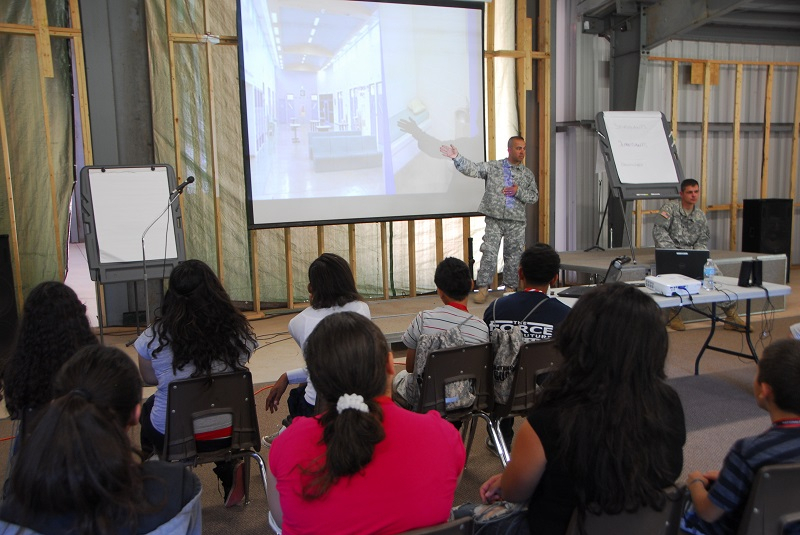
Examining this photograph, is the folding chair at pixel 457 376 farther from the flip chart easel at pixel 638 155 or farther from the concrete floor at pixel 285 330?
the flip chart easel at pixel 638 155

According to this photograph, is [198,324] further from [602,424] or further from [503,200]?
[503,200]

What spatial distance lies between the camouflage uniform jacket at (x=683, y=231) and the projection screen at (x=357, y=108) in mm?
1877

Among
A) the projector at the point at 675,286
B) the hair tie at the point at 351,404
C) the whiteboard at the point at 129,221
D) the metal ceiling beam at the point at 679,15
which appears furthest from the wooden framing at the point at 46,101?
the metal ceiling beam at the point at 679,15

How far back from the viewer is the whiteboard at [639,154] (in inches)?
239

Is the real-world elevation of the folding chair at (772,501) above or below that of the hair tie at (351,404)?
below

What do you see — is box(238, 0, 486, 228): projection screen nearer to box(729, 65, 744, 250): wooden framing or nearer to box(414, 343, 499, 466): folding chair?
box(414, 343, 499, 466): folding chair

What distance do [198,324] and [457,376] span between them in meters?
1.03

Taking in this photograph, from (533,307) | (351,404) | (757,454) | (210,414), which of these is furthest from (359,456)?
(533,307)

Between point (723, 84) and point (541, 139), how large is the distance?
3289 mm

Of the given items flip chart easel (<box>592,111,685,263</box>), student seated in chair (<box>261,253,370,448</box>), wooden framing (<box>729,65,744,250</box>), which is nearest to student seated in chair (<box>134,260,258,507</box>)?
student seated in chair (<box>261,253,370,448</box>)

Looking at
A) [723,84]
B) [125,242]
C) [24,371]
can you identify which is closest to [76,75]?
[125,242]

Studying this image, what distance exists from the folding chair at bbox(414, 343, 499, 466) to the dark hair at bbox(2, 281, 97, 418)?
1220 millimetres

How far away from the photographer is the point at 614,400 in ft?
4.70

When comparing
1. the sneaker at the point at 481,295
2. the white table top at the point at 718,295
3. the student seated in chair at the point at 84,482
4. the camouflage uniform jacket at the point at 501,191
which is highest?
the camouflage uniform jacket at the point at 501,191
